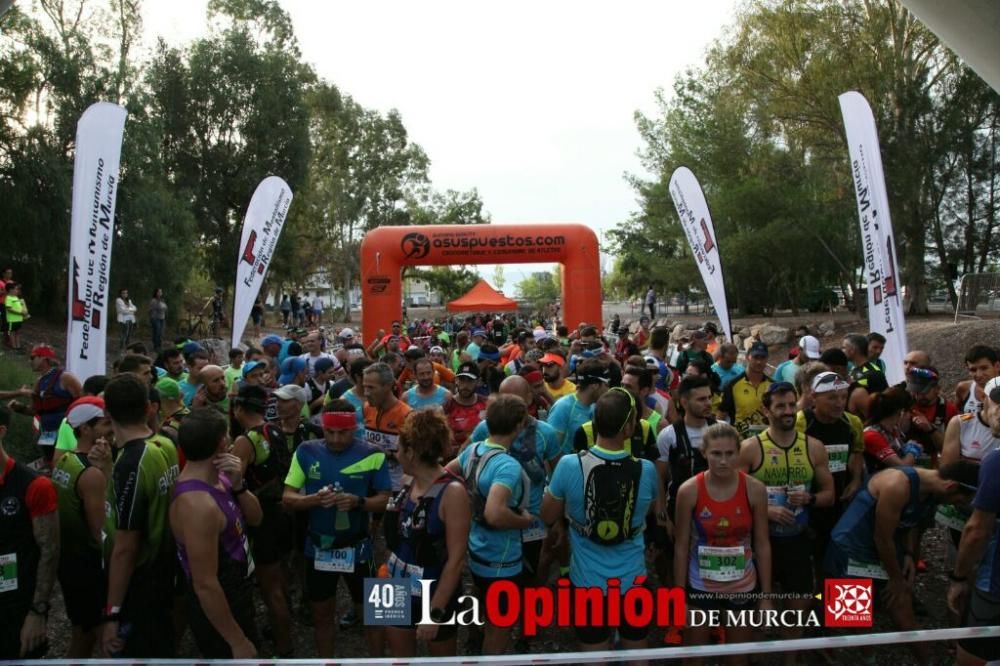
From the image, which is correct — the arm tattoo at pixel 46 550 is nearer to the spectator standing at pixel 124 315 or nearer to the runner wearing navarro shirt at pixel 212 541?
the runner wearing navarro shirt at pixel 212 541

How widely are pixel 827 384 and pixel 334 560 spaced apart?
9.31 ft

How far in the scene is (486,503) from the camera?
3.19 meters

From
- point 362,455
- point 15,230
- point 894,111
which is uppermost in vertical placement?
point 894,111

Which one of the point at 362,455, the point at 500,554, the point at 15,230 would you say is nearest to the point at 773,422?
the point at 500,554

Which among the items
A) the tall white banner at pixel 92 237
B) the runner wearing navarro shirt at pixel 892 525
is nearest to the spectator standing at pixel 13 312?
the tall white banner at pixel 92 237

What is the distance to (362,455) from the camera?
3.64 m

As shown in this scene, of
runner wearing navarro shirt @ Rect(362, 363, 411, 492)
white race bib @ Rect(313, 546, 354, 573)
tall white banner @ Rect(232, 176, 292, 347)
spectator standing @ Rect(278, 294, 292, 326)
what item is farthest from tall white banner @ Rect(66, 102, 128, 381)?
spectator standing @ Rect(278, 294, 292, 326)

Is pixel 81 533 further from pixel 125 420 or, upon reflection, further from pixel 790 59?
pixel 790 59

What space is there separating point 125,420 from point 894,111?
76.4 ft

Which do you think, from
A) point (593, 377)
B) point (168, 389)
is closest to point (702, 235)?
point (593, 377)

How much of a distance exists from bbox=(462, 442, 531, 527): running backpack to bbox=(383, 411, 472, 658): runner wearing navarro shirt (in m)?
0.22

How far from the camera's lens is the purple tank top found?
2873 millimetres

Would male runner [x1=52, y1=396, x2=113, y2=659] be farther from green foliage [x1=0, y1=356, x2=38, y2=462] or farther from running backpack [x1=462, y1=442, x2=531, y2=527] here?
green foliage [x1=0, y1=356, x2=38, y2=462]

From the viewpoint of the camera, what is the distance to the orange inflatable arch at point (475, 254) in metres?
16.7
